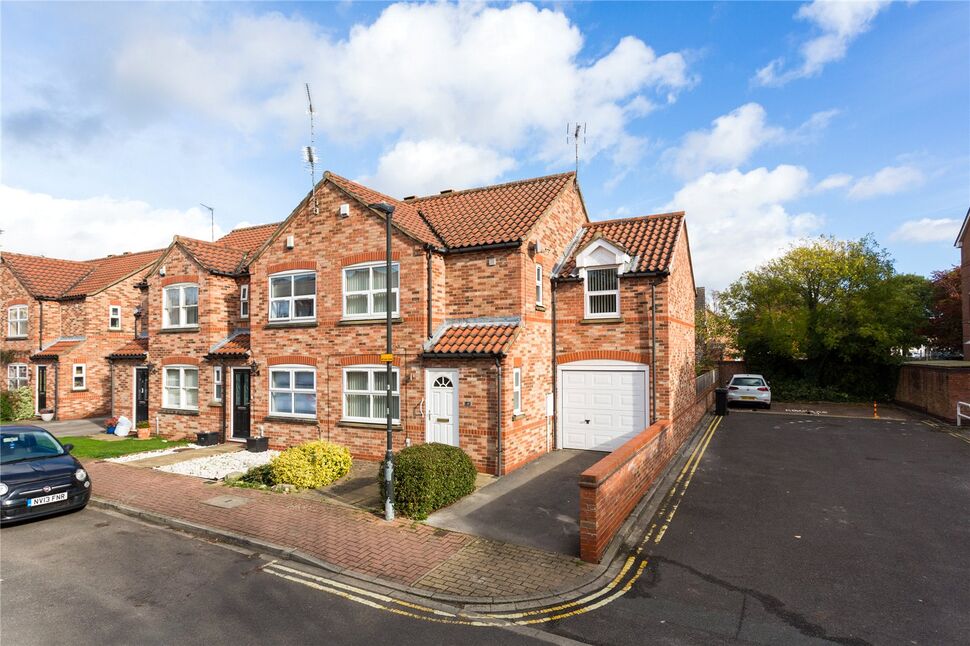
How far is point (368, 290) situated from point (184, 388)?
30.5 ft

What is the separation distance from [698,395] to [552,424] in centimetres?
824

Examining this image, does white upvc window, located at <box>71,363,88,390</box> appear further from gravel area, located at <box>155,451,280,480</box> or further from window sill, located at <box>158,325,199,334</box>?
gravel area, located at <box>155,451,280,480</box>

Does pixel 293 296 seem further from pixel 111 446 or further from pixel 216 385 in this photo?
pixel 111 446

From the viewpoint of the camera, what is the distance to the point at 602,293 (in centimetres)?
1519

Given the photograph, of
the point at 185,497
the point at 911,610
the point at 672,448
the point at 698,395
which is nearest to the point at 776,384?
the point at 698,395

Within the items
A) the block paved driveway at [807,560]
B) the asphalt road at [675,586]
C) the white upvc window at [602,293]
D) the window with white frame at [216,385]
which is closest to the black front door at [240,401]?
the window with white frame at [216,385]

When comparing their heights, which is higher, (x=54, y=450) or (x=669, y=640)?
(x=54, y=450)

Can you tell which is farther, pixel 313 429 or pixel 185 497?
pixel 313 429

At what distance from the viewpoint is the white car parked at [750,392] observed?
24469mm

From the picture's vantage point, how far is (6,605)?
6.40 m

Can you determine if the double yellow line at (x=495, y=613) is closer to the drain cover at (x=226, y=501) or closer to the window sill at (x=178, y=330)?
the drain cover at (x=226, y=501)

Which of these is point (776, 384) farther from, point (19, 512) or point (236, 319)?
point (19, 512)

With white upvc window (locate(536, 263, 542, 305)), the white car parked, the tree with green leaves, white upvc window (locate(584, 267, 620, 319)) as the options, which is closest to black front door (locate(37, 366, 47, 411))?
white upvc window (locate(536, 263, 542, 305))

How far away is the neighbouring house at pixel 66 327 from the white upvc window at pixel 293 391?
11719 millimetres
